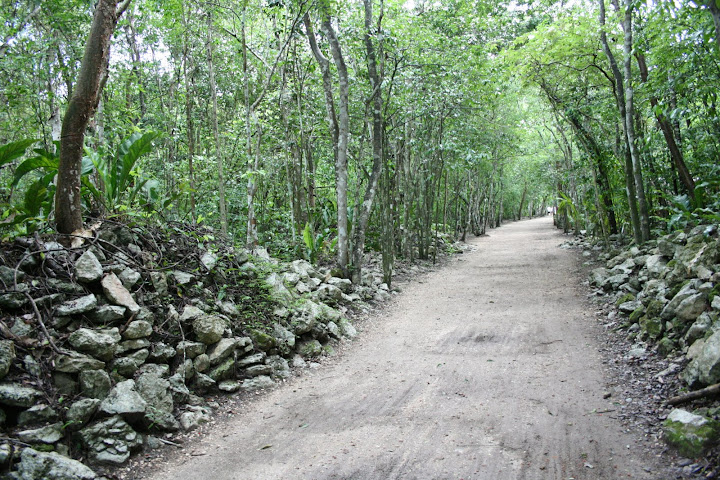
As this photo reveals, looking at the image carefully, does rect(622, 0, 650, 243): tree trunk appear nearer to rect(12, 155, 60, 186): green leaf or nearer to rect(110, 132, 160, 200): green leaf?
rect(110, 132, 160, 200): green leaf

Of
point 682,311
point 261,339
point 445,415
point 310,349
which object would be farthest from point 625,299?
point 261,339

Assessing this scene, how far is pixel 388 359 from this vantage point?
6.29 m

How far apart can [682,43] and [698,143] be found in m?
3.11

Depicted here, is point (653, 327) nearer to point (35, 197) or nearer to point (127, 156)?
point (127, 156)

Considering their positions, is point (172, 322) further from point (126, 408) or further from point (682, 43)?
point (682, 43)

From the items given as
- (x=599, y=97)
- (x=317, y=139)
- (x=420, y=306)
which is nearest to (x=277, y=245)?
(x=317, y=139)

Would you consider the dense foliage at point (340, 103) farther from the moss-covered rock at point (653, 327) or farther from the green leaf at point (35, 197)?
the moss-covered rock at point (653, 327)

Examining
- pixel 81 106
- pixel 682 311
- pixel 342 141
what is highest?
pixel 342 141

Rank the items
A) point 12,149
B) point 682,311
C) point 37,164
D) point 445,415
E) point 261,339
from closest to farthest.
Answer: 1. point 445,415
2. point 12,149
3. point 682,311
4. point 37,164
5. point 261,339

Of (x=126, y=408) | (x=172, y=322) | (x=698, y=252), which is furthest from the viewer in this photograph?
(x=698, y=252)

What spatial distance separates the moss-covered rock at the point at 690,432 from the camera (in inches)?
133

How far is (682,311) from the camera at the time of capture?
16.9 feet

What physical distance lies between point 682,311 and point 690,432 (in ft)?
6.79

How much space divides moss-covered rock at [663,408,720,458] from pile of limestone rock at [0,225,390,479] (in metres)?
3.95
